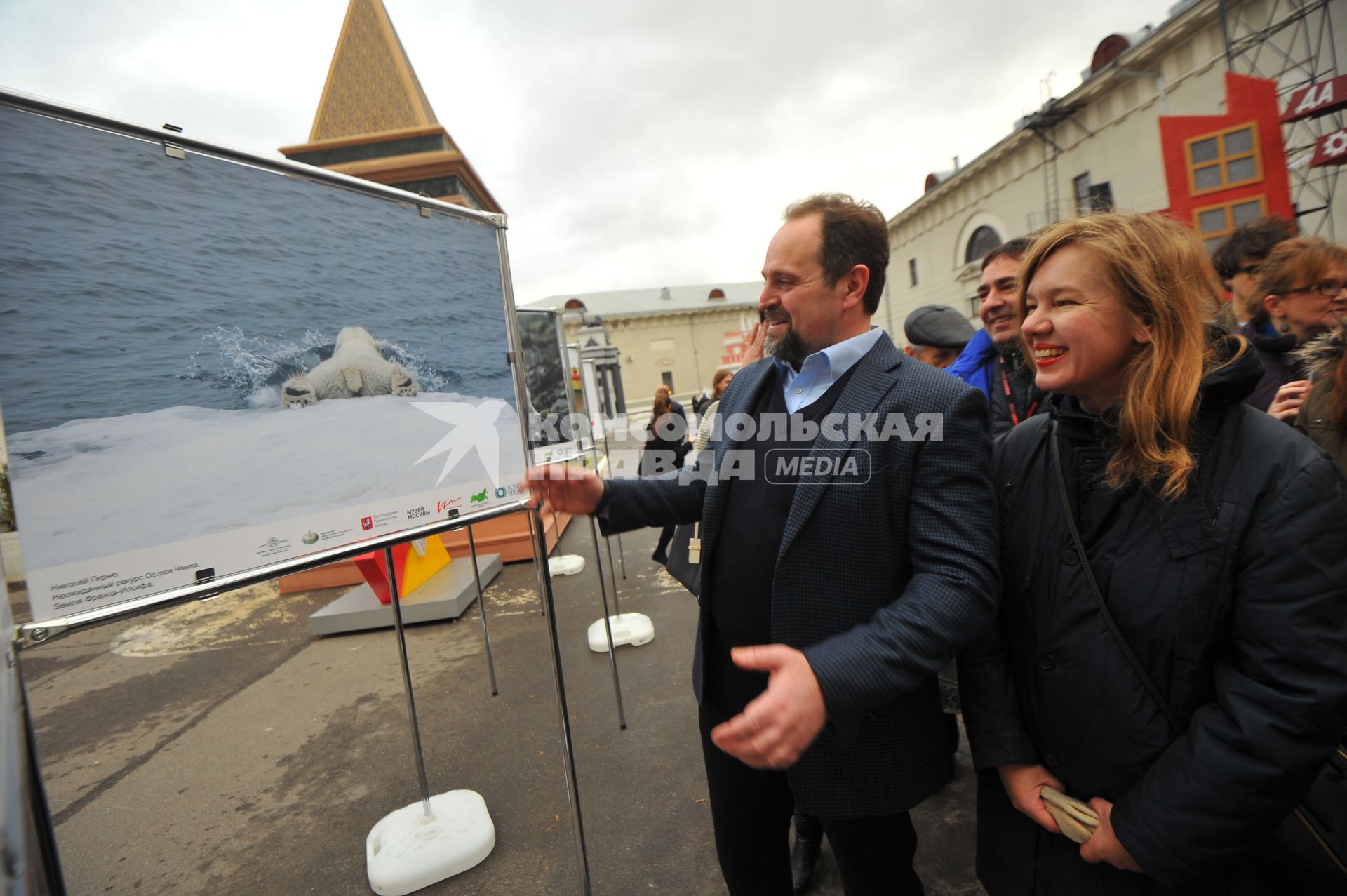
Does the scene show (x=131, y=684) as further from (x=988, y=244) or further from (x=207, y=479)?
(x=988, y=244)

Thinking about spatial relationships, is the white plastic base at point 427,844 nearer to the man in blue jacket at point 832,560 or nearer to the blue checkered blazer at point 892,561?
the man in blue jacket at point 832,560

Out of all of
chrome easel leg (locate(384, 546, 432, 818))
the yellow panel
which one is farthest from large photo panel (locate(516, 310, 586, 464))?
the yellow panel

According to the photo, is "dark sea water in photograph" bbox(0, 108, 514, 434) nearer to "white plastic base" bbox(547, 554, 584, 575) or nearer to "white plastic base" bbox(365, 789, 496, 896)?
"white plastic base" bbox(365, 789, 496, 896)

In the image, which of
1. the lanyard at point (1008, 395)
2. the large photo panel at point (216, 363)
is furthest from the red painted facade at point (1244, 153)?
the large photo panel at point (216, 363)

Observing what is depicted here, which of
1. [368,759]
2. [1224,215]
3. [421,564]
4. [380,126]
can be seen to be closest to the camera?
[368,759]

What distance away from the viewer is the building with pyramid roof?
690 centimetres

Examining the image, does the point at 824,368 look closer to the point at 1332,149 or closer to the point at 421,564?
the point at 421,564

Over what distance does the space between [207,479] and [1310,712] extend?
2.16 m

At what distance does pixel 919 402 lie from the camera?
1251 millimetres

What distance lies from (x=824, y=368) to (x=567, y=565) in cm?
543

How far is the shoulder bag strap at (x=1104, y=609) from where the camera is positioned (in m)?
1.05

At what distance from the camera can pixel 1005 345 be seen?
2.29m

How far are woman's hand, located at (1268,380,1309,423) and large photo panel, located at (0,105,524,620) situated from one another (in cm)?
247

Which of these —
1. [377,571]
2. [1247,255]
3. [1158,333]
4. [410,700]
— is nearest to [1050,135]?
[1247,255]
